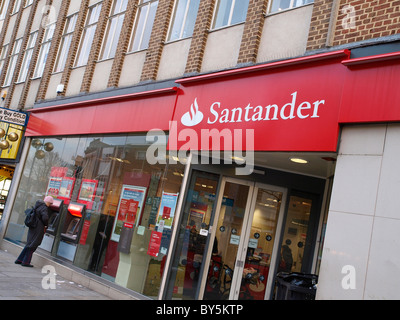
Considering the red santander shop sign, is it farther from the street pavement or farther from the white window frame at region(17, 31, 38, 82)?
the white window frame at region(17, 31, 38, 82)

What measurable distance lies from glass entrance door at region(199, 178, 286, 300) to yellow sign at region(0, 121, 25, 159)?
8780 millimetres

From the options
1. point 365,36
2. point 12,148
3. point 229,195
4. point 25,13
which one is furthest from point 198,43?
point 25,13

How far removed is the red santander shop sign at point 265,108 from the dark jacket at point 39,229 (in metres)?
4.20

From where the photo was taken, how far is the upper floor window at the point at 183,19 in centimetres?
947

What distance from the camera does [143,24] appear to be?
429 inches

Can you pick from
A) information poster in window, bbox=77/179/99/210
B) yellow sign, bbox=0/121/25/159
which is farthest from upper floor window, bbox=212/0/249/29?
yellow sign, bbox=0/121/25/159

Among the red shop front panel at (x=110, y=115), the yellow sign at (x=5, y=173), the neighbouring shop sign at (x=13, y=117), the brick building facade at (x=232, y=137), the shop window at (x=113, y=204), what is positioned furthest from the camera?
the yellow sign at (x=5, y=173)

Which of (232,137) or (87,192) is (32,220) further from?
(232,137)

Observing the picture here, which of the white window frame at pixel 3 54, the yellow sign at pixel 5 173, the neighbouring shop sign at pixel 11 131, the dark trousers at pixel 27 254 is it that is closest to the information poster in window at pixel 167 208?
the dark trousers at pixel 27 254

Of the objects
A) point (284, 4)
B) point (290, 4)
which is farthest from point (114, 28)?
point (290, 4)

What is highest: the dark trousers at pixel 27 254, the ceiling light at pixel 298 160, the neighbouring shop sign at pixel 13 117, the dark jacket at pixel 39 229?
the neighbouring shop sign at pixel 13 117

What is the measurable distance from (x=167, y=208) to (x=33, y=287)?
9.58 feet

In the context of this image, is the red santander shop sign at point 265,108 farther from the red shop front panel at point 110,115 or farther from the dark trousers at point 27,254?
the dark trousers at point 27,254
